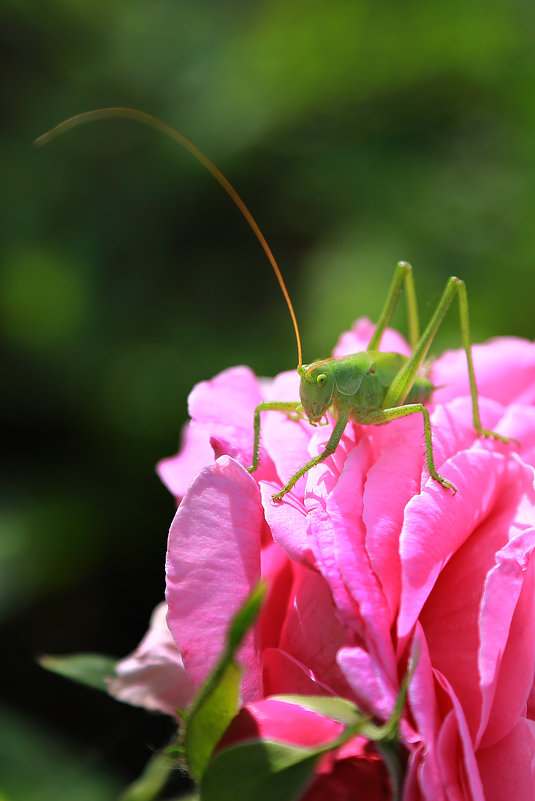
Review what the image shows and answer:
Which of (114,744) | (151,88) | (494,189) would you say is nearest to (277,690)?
(114,744)

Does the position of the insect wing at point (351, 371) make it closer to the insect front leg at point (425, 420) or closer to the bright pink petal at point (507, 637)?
the insect front leg at point (425, 420)

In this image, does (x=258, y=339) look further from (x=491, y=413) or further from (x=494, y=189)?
(x=491, y=413)

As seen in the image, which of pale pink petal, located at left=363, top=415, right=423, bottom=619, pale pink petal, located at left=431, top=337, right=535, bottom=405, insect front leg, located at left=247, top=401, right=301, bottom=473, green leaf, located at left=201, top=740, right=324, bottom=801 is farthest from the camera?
pale pink petal, located at left=431, top=337, right=535, bottom=405

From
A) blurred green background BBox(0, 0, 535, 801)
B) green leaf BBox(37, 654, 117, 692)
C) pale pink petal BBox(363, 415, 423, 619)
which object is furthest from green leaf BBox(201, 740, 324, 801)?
blurred green background BBox(0, 0, 535, 801)

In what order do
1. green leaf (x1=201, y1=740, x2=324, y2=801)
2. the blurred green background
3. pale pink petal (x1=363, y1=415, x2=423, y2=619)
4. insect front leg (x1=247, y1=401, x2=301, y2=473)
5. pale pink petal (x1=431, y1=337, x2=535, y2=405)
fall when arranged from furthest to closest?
the blurred green background → pale pink petal (x1=431, y1=337, x2=535, y2=405) → insect front leg (x1=247, y1=401, x2=301, y2=473) → pale pink petal (x1=363, y1=415, x2=423, y2=619) → green leaf (x1=201, y1=740, x2=324, y2=801)

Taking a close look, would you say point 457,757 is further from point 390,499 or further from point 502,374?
point 502,374

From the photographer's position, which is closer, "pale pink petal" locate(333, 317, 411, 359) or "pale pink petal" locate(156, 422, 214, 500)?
"pale pink petal" locate(156, 422, 214, 500)

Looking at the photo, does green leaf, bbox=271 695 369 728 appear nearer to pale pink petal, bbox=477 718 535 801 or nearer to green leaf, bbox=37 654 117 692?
pale pink petal, bbox=477 718 535 801
